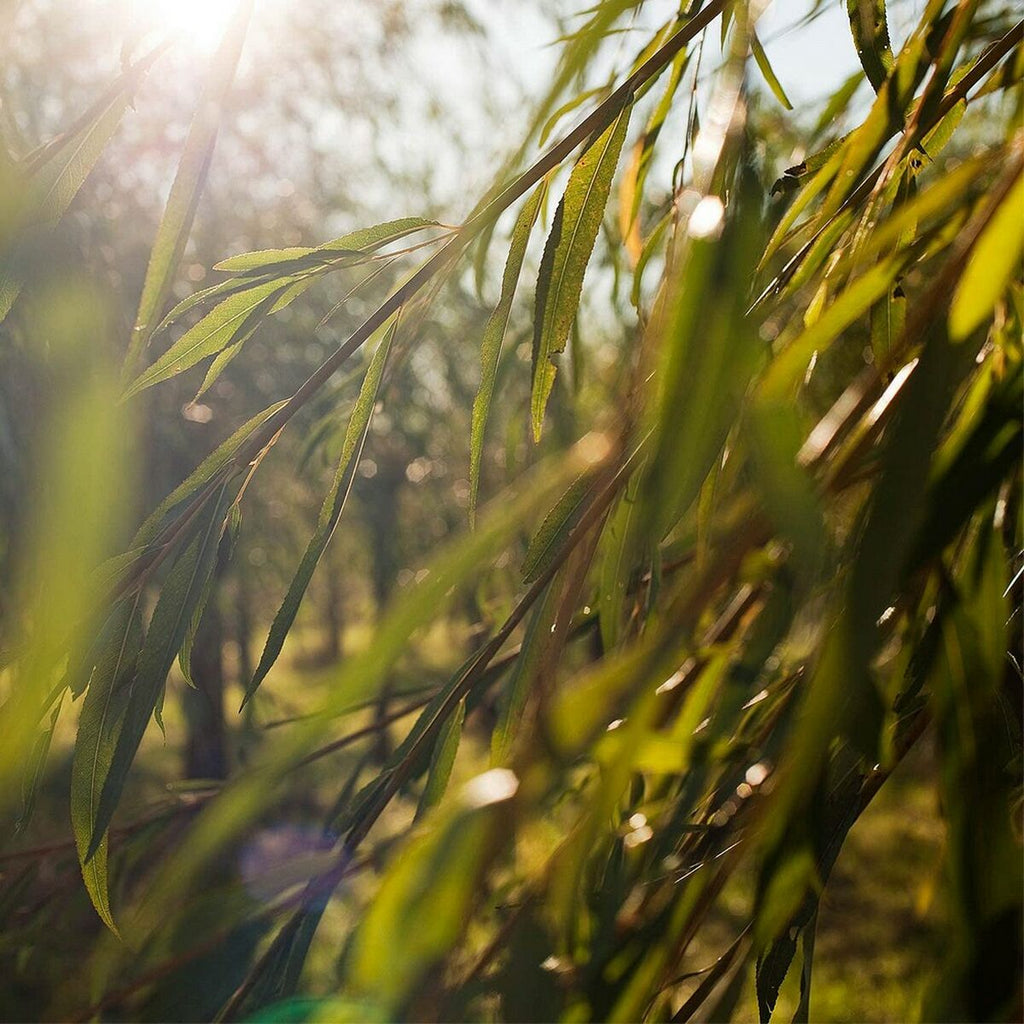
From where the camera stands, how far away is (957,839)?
44 centimetres

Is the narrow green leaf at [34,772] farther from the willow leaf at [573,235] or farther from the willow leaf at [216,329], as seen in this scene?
the willow leaf at [573,235]


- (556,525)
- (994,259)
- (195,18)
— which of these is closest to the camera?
(994,259)

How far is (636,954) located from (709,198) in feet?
1.35

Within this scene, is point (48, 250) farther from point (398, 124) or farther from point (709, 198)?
point (398, 124)

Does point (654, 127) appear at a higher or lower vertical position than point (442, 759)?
higher

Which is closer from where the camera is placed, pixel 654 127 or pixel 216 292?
pixel 216 292

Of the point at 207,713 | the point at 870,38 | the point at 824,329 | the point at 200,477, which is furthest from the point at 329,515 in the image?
the point at 207,713

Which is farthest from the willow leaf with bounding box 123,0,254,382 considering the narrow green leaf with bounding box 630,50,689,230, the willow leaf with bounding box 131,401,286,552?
the narrow green leaf with bounding box 630,50,689,230

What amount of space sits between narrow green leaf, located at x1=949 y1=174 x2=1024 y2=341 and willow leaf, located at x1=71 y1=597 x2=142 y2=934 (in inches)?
21.3

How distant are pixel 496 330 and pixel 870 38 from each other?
307mm

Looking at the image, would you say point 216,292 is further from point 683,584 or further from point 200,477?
point 683,584

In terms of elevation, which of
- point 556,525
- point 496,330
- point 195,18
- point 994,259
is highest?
point 195,18

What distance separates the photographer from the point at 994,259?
14.7 inches

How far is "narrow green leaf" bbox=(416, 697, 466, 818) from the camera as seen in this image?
29.7 inches
